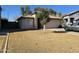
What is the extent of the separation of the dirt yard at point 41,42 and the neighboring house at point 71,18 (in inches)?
9.1

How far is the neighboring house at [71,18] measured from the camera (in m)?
4.86

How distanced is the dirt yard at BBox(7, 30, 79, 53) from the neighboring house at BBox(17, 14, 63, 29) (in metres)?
0.11

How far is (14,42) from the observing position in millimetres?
4750

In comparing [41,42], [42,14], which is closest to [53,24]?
[42,14]

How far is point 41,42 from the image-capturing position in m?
4.79

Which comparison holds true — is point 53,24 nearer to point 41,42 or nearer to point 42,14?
point 42,14

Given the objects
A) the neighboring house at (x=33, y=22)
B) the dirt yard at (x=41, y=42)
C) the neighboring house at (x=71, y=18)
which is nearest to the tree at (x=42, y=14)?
the neighboring house at (x=33, y=22)

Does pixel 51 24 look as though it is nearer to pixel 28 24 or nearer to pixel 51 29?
pixel 51 29

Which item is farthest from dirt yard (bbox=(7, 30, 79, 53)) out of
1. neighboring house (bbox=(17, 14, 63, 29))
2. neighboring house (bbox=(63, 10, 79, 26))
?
neighboring house (bbox=(63, 10, 79, 26))

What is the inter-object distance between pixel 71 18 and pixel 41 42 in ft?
2.23

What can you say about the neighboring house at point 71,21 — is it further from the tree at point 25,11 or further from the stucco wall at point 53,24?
the tree at point 25,11

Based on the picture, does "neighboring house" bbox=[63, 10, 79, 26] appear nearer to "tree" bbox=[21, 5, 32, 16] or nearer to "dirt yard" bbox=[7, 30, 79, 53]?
"dirt yard" bbox=[7, 30, 79, 53]
